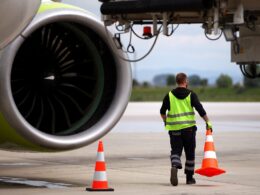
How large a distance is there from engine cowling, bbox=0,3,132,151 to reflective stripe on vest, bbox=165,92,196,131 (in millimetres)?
743

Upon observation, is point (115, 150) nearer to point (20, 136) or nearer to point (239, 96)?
point (20, 136)

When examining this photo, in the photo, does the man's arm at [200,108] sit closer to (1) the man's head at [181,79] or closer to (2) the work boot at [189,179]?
(1) the man's head at [181,79]

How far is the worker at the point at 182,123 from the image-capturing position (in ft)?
40.8

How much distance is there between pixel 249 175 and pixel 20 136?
13.8 feet

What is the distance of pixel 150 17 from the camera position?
588 inches

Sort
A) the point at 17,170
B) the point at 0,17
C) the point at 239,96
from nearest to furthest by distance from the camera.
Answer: the point at 0,17, the point at 17,170, the point at 239,96

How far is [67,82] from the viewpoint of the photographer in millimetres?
12156

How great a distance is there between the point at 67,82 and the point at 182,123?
168cm

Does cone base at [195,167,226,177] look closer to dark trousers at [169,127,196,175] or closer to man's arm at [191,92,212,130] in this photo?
dark trousers at [169,127,196,175]

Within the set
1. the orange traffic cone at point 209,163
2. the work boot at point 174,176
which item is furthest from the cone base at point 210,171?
the work boot at point 174,176

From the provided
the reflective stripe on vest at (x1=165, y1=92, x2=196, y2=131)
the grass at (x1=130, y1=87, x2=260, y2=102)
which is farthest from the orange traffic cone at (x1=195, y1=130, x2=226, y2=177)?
the grass at (x1=130, y1=87, x2=260, y2=102)

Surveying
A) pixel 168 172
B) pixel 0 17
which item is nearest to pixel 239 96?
pixel 168 172

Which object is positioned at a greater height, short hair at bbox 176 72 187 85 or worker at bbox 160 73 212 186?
short hair at bbox 176 72 187 85

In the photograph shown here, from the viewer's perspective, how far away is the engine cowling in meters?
11.6
